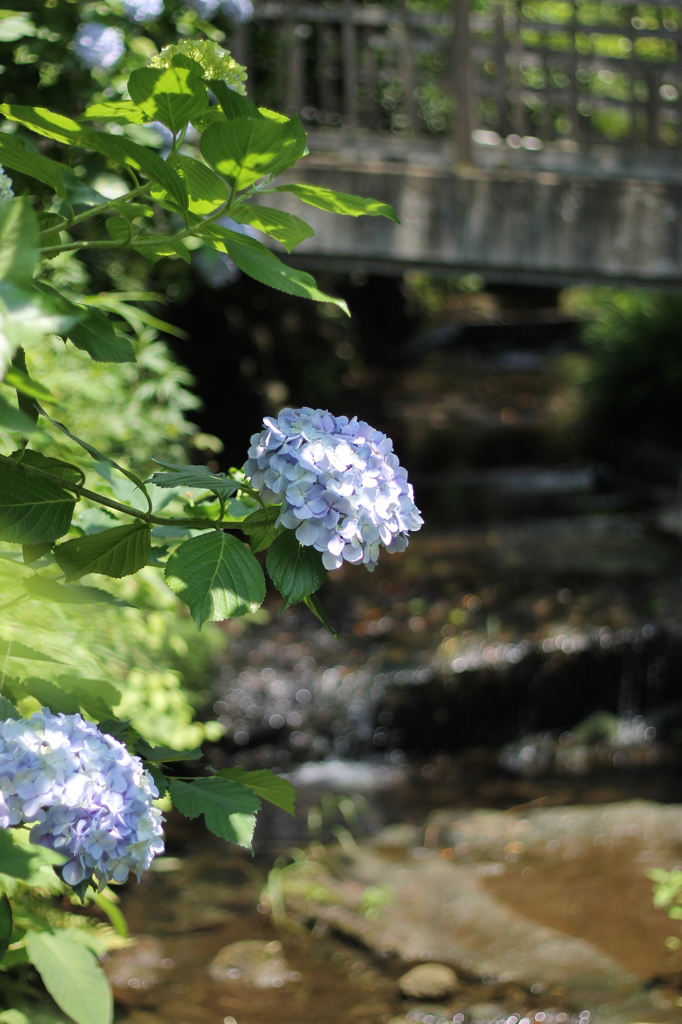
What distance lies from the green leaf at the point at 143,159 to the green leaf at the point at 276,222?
71 mm

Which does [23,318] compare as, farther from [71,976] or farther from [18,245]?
[71,976]

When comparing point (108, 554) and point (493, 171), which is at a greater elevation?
point (493, 171)

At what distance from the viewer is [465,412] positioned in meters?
11.0

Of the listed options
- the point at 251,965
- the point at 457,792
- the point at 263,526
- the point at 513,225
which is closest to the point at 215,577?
the point at 263,526

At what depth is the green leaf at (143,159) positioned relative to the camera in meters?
0.90

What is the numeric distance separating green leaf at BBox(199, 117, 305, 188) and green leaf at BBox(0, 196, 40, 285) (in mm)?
240

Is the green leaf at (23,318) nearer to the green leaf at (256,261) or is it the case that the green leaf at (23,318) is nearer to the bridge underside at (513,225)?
the green leaf at (256,261)

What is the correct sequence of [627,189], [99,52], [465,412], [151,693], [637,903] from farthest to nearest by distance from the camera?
[465,412]
[627,189]
[637,903]
[151,693]
[99,52]

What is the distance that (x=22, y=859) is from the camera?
0.79 metres

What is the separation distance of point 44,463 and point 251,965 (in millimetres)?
2385

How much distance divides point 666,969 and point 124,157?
2.80m

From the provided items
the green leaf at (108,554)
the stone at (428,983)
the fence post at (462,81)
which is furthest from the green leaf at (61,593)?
the fence post at (462,81)

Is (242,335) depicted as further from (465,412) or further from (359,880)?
(359,880)

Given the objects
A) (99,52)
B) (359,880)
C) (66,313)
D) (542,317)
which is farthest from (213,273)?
(542,317)
